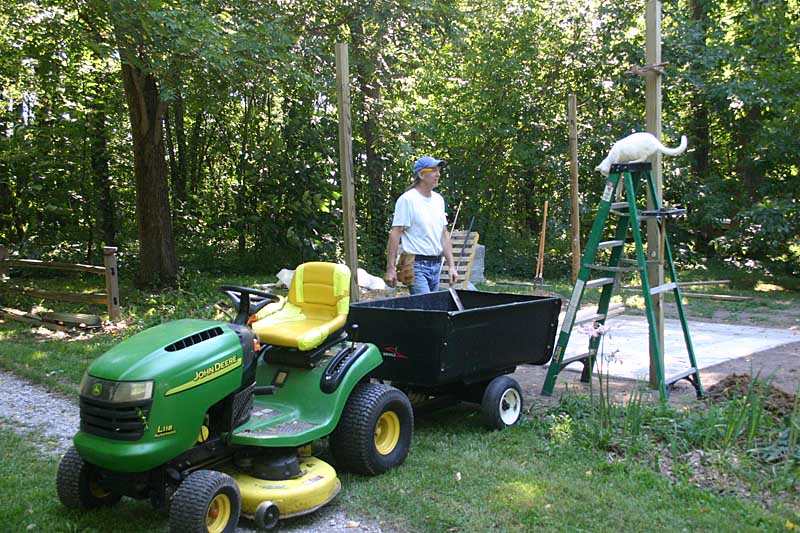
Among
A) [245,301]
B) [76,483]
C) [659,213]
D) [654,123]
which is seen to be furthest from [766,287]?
[76,483]

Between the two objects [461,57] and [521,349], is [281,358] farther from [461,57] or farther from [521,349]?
[461,57]

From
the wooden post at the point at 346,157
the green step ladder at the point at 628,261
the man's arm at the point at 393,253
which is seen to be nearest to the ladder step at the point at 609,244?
the green step ladder at the point at 628,261

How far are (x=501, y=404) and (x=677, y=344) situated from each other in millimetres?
3558

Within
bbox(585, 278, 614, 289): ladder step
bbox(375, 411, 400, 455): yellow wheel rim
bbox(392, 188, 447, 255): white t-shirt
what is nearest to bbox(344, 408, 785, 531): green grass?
bbox(375, 411, 400, 455): yellow wheel rim

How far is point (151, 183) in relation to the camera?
37.2 ft

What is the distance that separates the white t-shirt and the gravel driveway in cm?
256

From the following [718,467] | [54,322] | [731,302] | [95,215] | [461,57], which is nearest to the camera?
[718,467]

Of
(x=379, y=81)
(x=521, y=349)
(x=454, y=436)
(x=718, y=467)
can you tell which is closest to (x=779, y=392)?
(x=718, y=467)

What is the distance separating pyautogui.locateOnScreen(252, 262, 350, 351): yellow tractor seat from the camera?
383 cm

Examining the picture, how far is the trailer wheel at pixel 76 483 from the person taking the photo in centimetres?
329

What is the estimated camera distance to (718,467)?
12.2 feet

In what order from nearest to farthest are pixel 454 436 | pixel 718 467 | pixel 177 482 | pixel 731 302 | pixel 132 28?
pixel 177 482, pixel 718 467, pixel 454 436, pixel 132 28, pixel 731 302

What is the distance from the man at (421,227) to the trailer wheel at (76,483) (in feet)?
8.96

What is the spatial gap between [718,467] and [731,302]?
7703 mm
